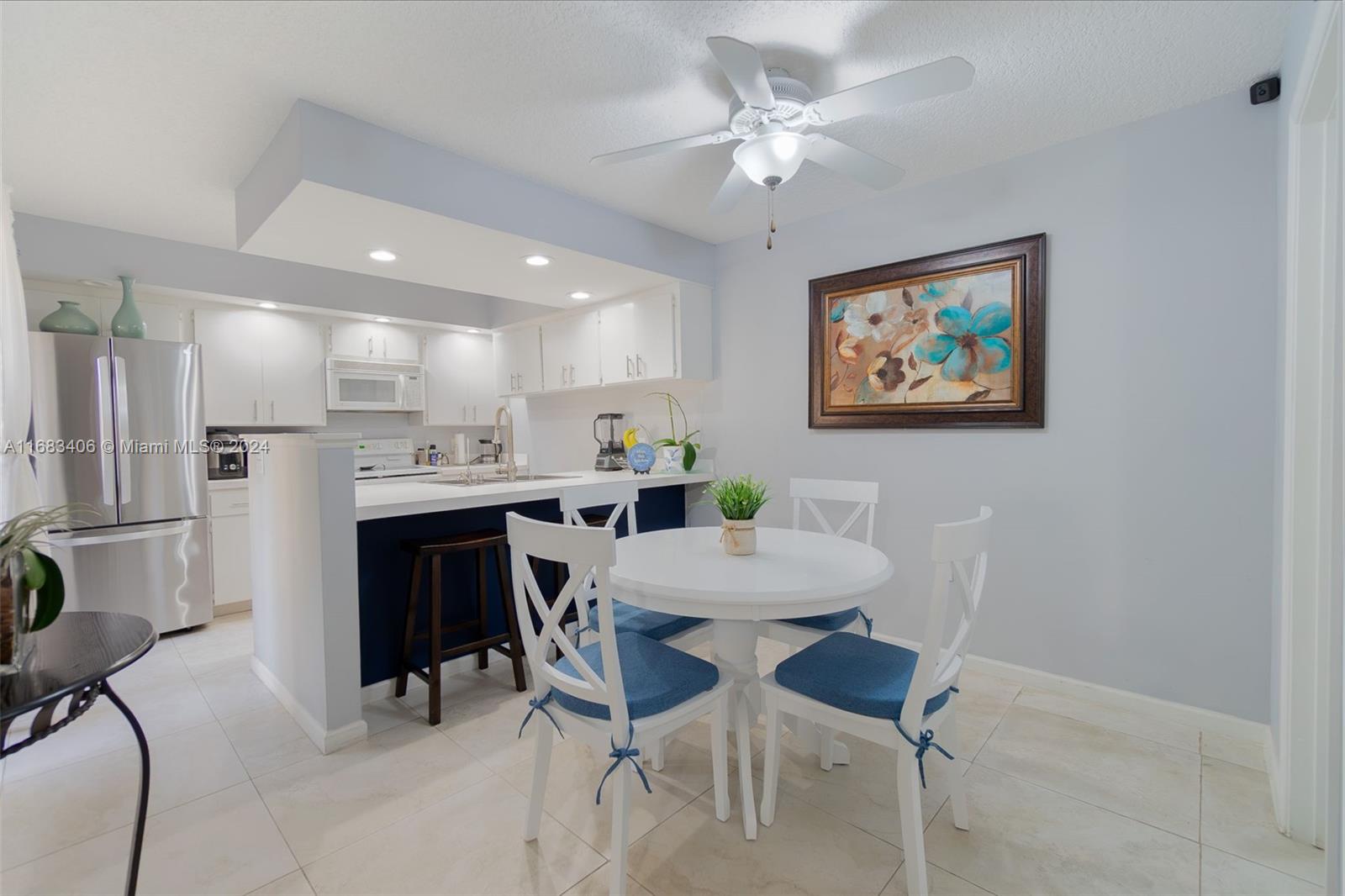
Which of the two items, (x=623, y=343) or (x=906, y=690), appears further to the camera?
(x=623, y=343)

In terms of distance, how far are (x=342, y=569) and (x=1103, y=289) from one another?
3195mm

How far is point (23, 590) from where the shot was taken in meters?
1.18

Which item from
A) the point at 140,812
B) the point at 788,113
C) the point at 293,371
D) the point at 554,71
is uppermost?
the point at 554,71

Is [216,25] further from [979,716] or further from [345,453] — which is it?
[979,716]

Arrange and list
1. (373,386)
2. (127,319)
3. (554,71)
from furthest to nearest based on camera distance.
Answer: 1. (373,386)
2. (127,319)
3. (554,71)

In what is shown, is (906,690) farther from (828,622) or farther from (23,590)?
(23,590)

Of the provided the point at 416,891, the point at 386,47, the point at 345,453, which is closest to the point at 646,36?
the point at 386,47

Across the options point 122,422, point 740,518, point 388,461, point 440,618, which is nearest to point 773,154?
point 740,518

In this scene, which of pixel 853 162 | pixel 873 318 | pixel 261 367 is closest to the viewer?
pixel 853 162

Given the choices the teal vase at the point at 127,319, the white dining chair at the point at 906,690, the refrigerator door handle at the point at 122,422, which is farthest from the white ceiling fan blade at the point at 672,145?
the teal vase at the point at 127,319

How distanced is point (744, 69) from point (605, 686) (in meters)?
1.61

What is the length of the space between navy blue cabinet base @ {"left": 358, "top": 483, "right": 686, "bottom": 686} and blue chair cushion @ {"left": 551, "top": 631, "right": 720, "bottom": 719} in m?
1.05

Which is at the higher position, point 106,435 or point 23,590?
point 106,435

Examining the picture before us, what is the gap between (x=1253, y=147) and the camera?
205cm
